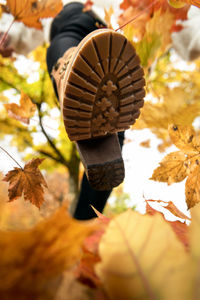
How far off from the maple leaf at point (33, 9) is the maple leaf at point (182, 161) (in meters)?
0.65

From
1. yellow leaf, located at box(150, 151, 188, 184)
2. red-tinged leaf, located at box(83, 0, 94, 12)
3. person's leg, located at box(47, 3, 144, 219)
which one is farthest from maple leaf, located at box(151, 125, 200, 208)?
red-tinged leaf, located at box(83, 0, 94, 12)

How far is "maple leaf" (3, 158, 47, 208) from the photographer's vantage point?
1.99 feet

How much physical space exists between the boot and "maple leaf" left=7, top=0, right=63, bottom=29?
8.5 inches

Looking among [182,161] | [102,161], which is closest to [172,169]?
[182,161]

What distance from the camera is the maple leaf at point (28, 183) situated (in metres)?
0.61

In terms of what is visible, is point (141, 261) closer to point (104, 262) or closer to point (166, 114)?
point (104, 262)

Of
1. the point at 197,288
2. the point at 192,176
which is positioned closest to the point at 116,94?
the point at 192,176

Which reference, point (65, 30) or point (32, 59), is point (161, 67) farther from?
point (65, 30)

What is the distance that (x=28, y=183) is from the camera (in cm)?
67

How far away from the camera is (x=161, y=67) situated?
2.61 metres

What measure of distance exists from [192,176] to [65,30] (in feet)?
3.22

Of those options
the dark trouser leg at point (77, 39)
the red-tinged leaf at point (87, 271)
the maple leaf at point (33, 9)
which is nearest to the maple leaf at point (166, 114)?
the dark trouser leg at point (77, 39)

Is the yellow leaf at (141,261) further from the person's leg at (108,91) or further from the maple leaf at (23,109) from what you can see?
the maple leaf at (23,109)

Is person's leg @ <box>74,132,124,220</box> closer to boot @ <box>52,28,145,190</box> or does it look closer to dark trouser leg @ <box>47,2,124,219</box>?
dark trouser leg @ <box>47,2,124,219</box>
